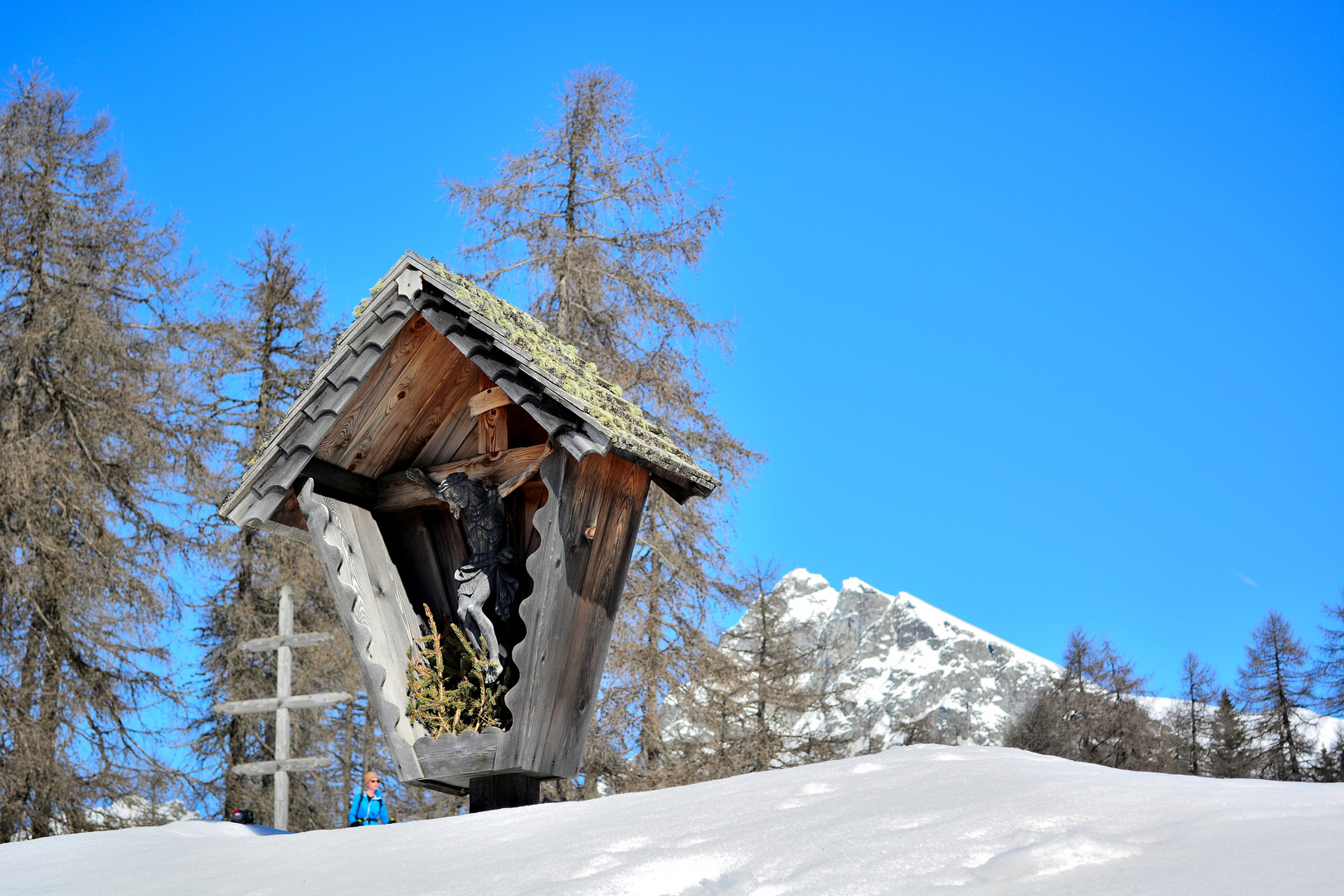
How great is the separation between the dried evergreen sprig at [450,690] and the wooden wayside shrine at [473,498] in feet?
0.19

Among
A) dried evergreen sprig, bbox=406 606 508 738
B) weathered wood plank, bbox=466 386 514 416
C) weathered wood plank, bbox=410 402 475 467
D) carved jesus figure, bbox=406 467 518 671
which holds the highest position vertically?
weathered wood plank, bbox=466 386 514 416

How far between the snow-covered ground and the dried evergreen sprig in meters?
0.97

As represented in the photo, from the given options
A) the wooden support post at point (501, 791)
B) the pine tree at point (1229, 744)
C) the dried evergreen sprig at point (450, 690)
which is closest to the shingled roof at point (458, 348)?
the dried evergreen sprig at point (450, 690)

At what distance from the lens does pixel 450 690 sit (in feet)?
17.3

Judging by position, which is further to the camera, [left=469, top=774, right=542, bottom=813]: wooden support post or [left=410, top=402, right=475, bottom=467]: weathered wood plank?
[left=410, top=402, right=475, bottom=467]: weathered wood plank

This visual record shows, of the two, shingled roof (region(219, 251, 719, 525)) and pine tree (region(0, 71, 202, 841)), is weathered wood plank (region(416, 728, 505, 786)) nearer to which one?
shingled roof (region(219, 251, 719, 525))

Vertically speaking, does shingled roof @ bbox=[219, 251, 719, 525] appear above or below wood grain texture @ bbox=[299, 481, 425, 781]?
above

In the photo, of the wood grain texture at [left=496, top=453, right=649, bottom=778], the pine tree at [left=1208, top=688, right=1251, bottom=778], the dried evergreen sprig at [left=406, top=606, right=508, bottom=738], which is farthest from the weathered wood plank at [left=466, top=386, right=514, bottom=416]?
the pine tree at [left=1208, top=688, right=1251, bottom=778]

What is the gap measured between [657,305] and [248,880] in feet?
43.1

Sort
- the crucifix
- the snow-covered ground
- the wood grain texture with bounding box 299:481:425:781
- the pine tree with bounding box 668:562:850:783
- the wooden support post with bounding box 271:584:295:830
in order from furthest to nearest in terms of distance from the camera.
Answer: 1. the pine tree with bounding box 668:562:850:783
2. the wooden support post with bounding box 271:584:295:830
3. the crucifix
4. the wood grain texture with bounding box 299:481:425:781
5. the snow-covered ground

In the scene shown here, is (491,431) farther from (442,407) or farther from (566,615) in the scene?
(566,615)

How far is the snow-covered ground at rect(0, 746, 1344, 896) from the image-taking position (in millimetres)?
2498

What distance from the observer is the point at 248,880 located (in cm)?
337

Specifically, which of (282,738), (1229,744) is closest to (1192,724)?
(1229,744)
